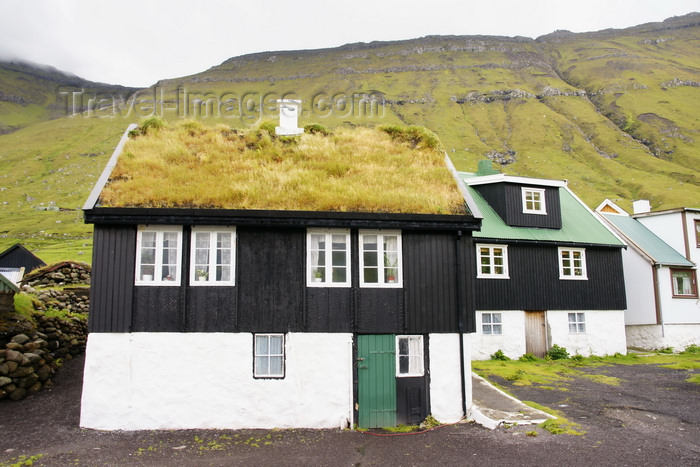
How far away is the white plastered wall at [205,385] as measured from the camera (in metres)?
13.0

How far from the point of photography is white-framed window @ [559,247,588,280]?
26000 millimetres

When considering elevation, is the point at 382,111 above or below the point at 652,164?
above

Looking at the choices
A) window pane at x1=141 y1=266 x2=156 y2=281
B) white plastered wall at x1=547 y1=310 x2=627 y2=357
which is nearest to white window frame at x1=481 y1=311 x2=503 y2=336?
white plastered wall at x1=547 y1=310 x2=627 y2=357

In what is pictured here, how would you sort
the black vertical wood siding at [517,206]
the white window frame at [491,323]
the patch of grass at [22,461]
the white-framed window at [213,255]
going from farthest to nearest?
1. the black vertical wood siding at [517,206]
2. the white window frame at [491,323]
3. the white-framed window at [213,255]
4. the patch of grass at [22,461]

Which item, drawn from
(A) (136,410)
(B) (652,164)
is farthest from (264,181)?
(B) (652,164)

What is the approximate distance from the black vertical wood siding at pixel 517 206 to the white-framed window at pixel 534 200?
18cm

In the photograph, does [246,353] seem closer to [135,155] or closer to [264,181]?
[264,181]

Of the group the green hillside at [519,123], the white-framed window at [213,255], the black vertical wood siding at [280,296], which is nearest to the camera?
the black vertical wood siding at [280,296]

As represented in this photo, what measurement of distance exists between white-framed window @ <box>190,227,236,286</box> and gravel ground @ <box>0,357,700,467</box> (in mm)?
3947

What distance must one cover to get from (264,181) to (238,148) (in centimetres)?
298

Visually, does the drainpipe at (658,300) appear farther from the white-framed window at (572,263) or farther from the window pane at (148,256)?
the window pane at (148,256)

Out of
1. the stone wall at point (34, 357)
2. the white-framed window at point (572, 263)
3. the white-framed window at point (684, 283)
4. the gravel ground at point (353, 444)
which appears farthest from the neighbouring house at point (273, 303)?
the white-framed window at point (684, 283)

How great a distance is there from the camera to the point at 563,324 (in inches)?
1008

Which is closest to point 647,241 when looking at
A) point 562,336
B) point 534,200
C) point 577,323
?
point 577,323
